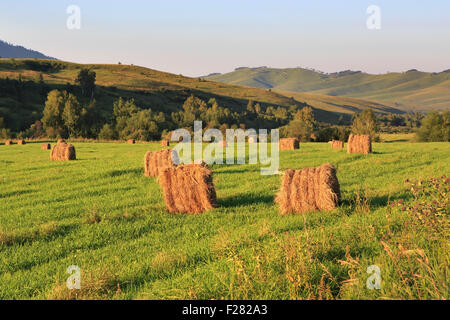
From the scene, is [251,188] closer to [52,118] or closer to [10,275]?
[10,275]

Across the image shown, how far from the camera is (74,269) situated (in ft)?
22.7

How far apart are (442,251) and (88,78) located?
457ft

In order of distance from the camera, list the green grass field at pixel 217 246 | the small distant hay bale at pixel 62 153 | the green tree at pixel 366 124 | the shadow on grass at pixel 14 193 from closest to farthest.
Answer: the green grass field at pixel 217 246 → the shadow on grass at pixel 14 193 → the small distant hay bale at pixel 62 153 → the green tree at pixel 366 124

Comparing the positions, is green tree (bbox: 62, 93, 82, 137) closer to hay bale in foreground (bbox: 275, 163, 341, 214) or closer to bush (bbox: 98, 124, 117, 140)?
bush (bbox: 98, 124, 117, 140)

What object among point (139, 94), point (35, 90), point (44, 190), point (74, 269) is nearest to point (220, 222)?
point (74, 269)

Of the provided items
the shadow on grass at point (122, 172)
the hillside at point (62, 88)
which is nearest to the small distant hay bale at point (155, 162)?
the shadow on grass at point (122, 172)

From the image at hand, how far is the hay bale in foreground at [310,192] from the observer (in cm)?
1091

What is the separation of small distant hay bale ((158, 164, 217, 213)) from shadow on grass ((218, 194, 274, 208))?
27.2 inches

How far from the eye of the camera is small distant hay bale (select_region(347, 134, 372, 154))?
94.1 feet

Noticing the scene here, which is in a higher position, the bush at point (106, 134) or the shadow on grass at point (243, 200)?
the bush at point (106, 134)

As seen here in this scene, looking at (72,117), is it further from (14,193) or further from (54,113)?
(14,193)

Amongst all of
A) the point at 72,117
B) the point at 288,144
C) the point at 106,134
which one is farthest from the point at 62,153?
the point at 72,117

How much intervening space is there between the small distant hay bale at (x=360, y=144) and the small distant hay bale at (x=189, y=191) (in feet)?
65.0

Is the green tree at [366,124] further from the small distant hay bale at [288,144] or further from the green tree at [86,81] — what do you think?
the green tree at [86,81]
